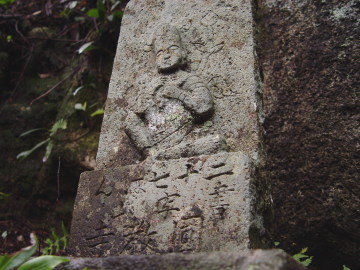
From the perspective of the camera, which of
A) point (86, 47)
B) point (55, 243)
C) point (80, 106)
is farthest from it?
point (86, 47)

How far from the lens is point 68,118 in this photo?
13.4ft

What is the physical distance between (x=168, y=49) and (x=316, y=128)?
1194 mm

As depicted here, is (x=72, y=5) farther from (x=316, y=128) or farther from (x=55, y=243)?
(x=316, y=128)

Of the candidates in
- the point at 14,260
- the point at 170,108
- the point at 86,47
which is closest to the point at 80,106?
the point at 86,47

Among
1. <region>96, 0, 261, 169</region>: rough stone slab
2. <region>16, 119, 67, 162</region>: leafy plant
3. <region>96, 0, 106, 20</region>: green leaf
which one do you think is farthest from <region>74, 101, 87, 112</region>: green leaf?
<region>96, 0, 261, 169</region>: rough stone slab

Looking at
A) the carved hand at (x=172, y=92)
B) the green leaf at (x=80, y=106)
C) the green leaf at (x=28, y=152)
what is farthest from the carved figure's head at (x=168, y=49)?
the green leaf at (x=28, y=152)

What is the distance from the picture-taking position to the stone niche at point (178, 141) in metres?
1.87

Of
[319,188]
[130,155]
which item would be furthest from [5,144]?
[319,188]

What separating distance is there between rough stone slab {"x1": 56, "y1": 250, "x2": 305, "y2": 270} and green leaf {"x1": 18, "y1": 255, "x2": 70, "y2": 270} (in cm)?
5

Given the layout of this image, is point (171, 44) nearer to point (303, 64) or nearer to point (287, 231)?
point (303, 64)

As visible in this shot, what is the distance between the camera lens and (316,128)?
2746mm

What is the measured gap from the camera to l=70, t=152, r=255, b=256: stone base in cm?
180

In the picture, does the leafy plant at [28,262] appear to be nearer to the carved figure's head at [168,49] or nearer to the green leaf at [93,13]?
the carved figure's head at [168,49]

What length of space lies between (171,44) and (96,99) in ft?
5.93
